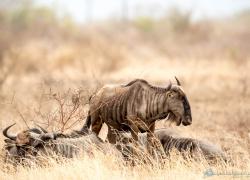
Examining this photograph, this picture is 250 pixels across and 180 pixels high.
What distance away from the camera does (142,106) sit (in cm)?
923

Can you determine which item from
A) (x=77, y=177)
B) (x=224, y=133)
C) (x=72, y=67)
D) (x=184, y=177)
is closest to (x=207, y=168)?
(x=184, y=177)

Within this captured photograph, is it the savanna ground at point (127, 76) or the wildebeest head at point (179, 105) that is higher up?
the wildebeest head at point (179, 105)

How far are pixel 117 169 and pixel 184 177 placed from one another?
Answer: 2.92 feet

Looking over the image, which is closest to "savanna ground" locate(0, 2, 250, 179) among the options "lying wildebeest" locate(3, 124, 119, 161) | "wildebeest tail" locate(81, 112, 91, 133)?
"wildebeest tail" locate(81, 112, 91, 133)

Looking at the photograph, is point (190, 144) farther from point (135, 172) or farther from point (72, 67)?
point (72, 67)

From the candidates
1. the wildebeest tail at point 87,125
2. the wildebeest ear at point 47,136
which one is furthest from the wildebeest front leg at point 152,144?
the wildebeest ear at point 47,136

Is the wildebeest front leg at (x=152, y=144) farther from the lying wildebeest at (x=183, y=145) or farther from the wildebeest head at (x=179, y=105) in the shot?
the wildebeest head at (x=179, y=105)

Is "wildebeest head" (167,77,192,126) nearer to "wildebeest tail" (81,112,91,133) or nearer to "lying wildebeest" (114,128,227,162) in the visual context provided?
"lying wildebeest" (114,128,227,162)

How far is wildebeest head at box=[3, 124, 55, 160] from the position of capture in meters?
8.83

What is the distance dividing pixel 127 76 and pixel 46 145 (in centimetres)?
1332

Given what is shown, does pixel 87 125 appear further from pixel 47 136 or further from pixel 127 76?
pixel 127 76

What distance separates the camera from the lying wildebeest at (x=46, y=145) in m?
8.80

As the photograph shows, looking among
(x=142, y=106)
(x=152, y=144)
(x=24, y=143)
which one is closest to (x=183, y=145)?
(x=152, y=144)

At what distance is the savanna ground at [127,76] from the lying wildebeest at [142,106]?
42 centimetres
